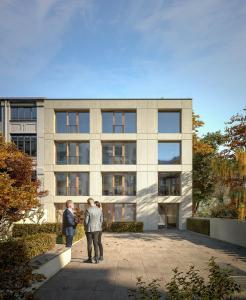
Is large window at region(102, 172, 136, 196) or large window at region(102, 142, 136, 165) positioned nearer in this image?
large window at region(102, 172, 136, 196)

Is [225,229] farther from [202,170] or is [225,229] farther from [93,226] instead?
[202,170]

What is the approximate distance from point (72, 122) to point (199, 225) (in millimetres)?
14422

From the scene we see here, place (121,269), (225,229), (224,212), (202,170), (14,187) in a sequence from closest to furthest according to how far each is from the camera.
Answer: (121,269) → (14,187) → (225,229) → (224,212) → (202,170)

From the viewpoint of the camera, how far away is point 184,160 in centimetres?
2984

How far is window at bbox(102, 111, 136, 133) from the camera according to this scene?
3052 cm


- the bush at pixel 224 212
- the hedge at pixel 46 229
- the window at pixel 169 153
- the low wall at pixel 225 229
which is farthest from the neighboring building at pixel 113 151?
the bush at pixel 224 212

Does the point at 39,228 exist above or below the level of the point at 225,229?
below

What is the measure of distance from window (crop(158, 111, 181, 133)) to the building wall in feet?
1.56

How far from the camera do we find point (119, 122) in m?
30.6

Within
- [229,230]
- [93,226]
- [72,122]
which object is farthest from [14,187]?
[72,122]

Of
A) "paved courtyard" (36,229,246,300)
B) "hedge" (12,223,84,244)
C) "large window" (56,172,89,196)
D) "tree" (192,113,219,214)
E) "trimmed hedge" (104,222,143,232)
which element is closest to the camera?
"paved courtyard" (36,229,246,300)

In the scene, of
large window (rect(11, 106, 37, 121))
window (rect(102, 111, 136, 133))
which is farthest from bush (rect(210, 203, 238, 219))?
large window (rect(11, 106, 37, 121))

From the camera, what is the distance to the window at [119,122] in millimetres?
30516

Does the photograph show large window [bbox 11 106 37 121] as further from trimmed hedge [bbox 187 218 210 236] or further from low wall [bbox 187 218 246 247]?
low wall [bbox 187 218 246 247]
